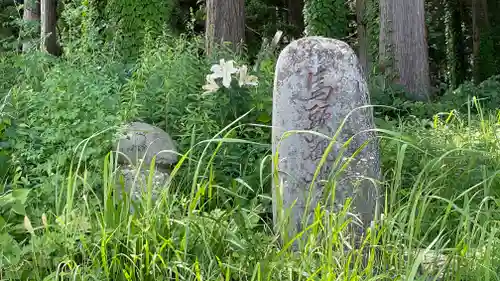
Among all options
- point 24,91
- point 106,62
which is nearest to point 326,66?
point 24,91

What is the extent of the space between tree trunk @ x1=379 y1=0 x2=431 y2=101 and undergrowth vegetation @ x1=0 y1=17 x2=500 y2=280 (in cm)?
51

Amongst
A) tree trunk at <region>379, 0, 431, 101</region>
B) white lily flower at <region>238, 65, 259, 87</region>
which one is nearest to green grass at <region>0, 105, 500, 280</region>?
white lily flower at <region>238, 65, 259, 87</region>

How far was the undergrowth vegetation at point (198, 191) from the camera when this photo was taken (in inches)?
110

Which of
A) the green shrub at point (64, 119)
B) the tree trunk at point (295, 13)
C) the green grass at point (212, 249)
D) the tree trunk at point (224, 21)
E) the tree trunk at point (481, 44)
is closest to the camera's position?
the green grass at point (212, 249)

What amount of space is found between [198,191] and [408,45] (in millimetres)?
6913

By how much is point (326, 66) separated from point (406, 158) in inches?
67.6

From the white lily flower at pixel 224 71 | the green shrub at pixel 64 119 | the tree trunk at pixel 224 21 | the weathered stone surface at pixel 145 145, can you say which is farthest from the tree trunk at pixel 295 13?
the weathered stone surface at pixel 145 145

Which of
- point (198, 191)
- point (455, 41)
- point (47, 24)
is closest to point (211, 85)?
point (198, 191)

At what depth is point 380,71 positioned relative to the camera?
9500 mm

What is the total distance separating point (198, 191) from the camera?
114 inches

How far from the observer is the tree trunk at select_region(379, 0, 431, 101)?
916cm

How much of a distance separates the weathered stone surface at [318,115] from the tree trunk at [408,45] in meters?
5.70

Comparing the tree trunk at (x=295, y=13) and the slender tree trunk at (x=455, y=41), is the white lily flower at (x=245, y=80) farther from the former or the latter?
the slender tree trunk at (x=455, y=41)

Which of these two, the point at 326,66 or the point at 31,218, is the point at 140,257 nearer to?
the point at 31,218
